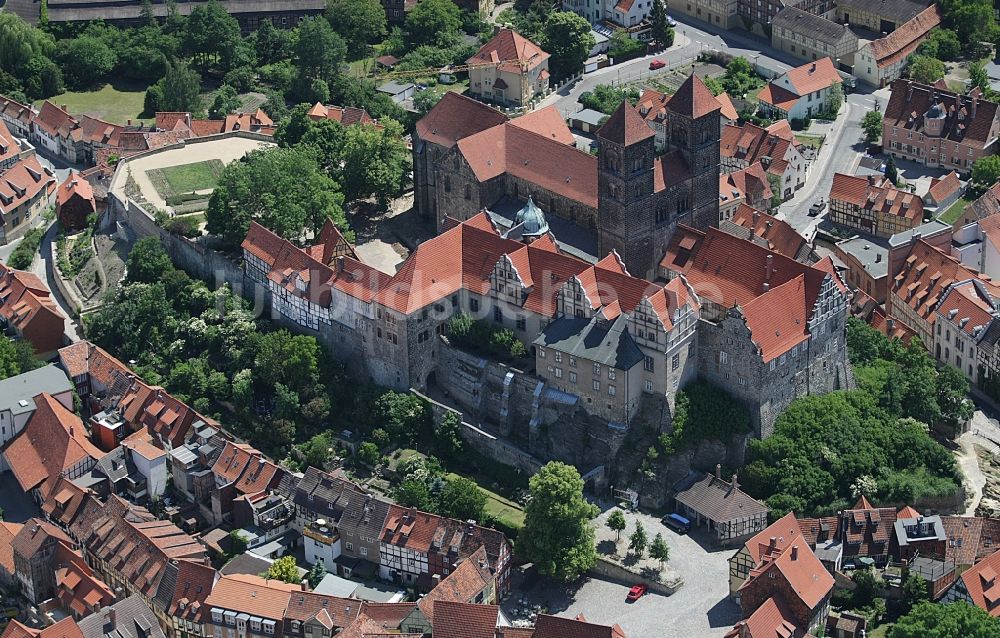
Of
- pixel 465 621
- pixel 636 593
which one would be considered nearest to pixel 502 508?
pixel 636 593

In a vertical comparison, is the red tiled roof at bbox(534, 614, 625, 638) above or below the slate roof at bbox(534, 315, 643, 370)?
below

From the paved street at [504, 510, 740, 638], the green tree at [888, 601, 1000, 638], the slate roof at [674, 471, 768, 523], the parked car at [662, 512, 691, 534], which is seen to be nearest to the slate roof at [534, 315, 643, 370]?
the slate roof at [674, 471, 768, 523]

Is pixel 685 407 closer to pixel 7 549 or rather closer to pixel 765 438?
pixel 765 438

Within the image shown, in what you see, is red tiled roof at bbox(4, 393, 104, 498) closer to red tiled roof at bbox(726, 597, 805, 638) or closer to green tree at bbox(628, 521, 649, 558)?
green tree at bbox(628, 521, 649, 558)

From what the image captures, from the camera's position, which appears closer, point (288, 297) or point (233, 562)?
point (233, 562)

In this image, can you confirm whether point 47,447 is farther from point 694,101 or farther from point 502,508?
point 694,101

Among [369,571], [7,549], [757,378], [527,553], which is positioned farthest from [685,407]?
[7,549]
